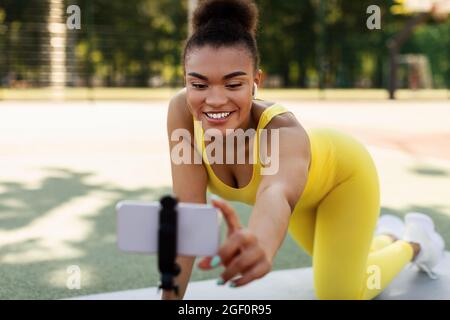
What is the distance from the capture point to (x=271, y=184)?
5.57ft

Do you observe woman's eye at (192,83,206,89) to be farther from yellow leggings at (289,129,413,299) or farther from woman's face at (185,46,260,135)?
yellow leggings at (289,129,413,299)

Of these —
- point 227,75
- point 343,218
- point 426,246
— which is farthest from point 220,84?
point 426,246

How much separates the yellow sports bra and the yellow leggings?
1.13ft

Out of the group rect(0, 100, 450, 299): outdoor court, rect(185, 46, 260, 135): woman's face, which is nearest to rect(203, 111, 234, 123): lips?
rect(185, 46, 260, 135): woman's face

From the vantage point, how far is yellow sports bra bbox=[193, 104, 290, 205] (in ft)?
6.51

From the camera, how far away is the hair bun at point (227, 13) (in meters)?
1.93

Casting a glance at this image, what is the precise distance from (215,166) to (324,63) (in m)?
20.2

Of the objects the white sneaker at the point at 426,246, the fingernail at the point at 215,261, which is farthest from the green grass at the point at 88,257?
the fingernail at the point at 215,261

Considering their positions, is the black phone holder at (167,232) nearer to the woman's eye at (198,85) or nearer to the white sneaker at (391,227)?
the woman's eye at (198,85)

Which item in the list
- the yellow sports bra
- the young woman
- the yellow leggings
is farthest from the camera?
the yellow leggings

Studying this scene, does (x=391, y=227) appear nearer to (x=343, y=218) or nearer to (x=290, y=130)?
(x=343, y=218)

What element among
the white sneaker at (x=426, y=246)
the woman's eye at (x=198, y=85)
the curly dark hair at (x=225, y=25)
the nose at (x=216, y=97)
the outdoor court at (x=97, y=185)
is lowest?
the outdoor court at (x=97, y=185)

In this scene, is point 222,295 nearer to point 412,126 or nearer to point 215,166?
point 215,166

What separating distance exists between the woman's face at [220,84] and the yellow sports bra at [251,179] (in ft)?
0.55
